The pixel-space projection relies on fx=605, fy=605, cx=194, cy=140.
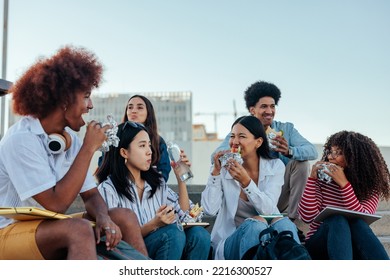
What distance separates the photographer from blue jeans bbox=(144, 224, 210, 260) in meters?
2.68

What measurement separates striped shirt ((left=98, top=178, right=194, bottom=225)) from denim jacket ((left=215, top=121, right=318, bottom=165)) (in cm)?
62

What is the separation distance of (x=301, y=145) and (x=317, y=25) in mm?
1317

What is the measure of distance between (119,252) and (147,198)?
68 centimetres

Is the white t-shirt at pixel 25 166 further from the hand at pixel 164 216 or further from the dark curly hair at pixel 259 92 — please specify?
the dark curly hair at pixel 259 92

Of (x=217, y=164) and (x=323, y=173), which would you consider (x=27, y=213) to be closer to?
(x=217, y=164)

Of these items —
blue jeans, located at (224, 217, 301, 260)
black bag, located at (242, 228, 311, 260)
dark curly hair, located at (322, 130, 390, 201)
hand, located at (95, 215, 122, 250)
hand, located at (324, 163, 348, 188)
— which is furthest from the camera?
dark curly hair, located at (322, 130, 390, 201)

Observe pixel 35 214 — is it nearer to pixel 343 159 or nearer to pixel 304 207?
pixel 304 207

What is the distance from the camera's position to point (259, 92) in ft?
14.2

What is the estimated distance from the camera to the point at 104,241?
90.0 inches

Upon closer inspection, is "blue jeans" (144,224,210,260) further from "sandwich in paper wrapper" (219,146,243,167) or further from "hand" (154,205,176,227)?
"sandwich in paper wrapper" (219,146,243,167)

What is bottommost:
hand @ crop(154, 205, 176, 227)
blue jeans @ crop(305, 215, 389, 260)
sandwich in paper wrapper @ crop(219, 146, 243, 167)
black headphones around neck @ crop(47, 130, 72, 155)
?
blue jeans @ crop(305, 215, 389, 260)

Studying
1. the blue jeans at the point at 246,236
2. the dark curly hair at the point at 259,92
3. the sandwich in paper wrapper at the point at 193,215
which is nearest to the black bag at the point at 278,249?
the blue jeans at the point at 246,236

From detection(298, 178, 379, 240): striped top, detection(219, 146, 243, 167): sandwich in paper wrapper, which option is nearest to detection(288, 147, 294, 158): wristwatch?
detection(298, 178, 379, 240): striped top
